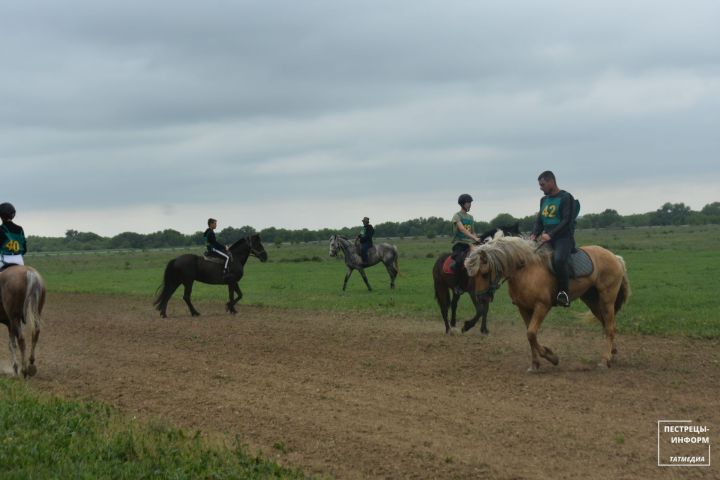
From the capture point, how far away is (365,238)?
2555 centimetres

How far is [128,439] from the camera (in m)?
6.31

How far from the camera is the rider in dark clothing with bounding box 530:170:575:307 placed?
9.80 m

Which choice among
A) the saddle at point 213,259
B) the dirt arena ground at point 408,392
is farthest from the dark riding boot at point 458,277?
the saddle at point 213,259

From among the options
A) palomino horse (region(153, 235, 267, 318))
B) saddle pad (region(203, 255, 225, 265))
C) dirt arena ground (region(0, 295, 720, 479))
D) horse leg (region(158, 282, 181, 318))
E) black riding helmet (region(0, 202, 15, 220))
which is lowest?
dirt arena ground (region(0, 295, 720, 479))

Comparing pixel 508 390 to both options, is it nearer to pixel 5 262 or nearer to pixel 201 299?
pixel 5 262

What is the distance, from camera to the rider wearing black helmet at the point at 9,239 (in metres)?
10.5

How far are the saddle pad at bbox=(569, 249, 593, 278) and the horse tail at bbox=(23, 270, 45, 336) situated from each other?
833cm

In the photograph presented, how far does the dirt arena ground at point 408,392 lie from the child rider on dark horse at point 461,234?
1.40m

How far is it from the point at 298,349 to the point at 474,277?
148 inches

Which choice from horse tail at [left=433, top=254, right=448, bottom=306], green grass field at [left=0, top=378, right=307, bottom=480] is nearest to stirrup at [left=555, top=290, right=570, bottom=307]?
horse tail at [left=433, top=254, right=448, bottom=306]

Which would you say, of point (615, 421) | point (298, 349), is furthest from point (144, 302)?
point (615, 421)

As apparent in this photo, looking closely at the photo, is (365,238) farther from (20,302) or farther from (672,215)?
(672,215)

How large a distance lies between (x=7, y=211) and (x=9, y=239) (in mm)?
453

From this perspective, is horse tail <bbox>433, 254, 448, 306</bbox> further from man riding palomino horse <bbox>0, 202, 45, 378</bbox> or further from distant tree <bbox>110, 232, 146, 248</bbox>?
distant tree <bbox>110, 232, 146, 248</bbox>
